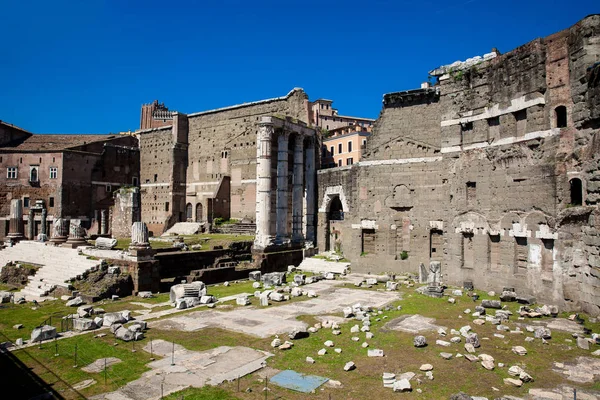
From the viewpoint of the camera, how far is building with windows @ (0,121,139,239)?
49562mm

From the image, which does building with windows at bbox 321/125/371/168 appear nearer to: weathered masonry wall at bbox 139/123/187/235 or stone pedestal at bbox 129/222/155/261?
weathered masonry wall at bbox 139/123/187/235

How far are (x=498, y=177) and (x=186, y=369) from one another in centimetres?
1469

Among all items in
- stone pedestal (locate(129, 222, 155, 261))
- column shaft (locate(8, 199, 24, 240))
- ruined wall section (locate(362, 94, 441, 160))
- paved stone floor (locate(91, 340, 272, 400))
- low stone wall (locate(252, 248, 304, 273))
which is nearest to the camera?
paved stone floor (locate(91, 340, 272, 400))

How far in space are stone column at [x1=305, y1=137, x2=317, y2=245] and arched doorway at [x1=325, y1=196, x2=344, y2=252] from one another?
54.3 inches

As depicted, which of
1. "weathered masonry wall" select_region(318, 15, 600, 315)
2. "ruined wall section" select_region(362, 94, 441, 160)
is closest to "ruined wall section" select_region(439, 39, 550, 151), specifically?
"weathered masonry wall" select_region(318, 15, 600, 315)

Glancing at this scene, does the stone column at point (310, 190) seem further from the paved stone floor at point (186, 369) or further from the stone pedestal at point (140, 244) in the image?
the paved stone floor at point (186, 369)

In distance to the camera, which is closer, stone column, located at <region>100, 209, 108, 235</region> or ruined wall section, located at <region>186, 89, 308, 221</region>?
ruined wall section, located at <region>186, 89, 308, 221</region>

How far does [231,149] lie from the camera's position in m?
46.7

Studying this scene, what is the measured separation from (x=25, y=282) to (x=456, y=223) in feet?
74.0

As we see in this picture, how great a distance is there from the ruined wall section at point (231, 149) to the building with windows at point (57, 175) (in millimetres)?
10583

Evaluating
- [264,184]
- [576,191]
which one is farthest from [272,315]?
[264,184]

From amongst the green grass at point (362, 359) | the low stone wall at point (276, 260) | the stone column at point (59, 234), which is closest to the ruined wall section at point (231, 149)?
the low stone wall at point (276, 260)

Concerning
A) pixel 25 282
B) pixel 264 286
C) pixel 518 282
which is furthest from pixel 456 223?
pixel 25 282

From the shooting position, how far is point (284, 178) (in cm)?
3012
